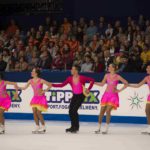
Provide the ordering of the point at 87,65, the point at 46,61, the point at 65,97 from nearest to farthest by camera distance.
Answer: the point at 65,97 → the point at 87,65 → the point at 46,61

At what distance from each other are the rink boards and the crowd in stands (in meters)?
0.86

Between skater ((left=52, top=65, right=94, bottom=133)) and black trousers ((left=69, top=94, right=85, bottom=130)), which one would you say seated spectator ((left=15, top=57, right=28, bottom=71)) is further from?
black trousers ((left=69, top=94, right=85, bottom=130))

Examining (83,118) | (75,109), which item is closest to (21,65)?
(83,118)

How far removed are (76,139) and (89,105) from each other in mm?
3015

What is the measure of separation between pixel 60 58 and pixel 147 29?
265 centimetres

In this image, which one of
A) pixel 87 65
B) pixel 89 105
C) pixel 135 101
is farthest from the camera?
pixel 87 65

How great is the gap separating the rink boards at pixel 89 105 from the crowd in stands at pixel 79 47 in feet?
2.83

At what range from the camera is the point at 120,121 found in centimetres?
1182

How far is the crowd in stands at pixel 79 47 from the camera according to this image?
1270 cm

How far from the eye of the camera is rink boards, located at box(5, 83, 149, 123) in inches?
456

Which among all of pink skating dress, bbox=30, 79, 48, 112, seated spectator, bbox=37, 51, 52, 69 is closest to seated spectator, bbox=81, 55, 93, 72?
seated spectator, bbox=37, 51, 52, 69

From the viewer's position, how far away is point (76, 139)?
30.2 feet

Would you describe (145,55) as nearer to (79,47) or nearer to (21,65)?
(79,47)

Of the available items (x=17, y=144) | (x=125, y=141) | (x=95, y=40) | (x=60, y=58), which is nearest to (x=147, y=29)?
(x=95, y=40)
